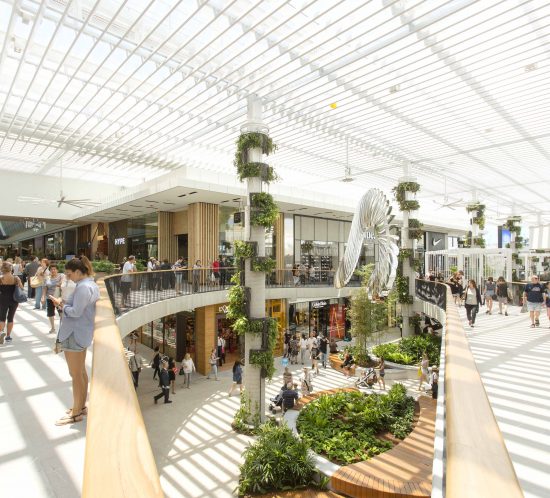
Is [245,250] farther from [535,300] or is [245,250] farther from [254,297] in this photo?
[535,300]

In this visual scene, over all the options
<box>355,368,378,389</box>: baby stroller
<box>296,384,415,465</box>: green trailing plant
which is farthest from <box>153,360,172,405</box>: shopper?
<box>355,368,378,389</box>: baby stroller

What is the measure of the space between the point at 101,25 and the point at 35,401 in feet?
21.5

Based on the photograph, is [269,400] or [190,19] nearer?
[190,19]

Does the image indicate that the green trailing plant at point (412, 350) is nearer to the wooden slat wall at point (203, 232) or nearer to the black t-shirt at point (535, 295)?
the black t-shirt at point (535, 295)

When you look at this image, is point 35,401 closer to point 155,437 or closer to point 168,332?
point 155,437

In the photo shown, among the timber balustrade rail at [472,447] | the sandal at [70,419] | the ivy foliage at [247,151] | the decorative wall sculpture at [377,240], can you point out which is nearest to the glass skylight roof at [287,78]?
the ivy foliage at [247,151]

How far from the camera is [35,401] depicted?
12.3 ft

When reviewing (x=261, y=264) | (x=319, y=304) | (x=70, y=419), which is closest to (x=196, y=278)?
(x=261, y=264)

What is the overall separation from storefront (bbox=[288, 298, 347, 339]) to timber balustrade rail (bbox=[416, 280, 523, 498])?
20.2m

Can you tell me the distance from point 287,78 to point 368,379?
1028 cm

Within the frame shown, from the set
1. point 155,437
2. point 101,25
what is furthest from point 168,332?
point 101,25

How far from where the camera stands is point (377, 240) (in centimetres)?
1180

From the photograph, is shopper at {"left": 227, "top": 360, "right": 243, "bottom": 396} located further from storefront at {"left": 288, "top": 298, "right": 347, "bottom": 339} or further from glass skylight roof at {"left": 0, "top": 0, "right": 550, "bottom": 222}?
glass skylight roof at {"left": 0, "top": 0, "right": 550, "bottom": 222}

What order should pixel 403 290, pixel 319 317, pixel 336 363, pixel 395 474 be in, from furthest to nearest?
pixel 319 317, pixel 336 363, pixel 403 290, pixel 395 474
